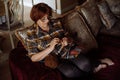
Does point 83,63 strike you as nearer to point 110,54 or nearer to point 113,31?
point 110,54

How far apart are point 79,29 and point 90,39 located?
0.16m

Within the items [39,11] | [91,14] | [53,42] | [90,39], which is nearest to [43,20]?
[39,11]

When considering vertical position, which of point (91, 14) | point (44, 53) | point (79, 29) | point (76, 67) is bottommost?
point (76, 67)

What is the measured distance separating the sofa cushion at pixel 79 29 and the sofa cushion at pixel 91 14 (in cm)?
13

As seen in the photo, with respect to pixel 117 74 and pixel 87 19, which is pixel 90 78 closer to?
Result: pixel 117 74

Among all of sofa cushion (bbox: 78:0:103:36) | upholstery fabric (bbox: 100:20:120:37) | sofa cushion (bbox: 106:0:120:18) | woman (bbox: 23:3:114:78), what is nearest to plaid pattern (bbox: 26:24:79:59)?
woman (bbox: 23:3:114:78)

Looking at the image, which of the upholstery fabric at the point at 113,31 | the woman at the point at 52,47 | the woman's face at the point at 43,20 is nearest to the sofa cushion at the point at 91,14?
the upholstery fabric at the point at 113,31

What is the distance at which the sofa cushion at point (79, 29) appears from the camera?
2.13m

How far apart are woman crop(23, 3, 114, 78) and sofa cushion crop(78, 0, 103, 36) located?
494 millimetres

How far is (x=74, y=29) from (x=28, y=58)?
60 cm

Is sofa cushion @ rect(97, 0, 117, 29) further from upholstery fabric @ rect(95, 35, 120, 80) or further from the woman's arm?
the woman's arm

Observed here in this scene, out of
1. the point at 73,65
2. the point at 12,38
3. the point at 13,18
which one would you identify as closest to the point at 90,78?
the point at 73,65

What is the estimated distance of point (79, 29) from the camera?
215cm

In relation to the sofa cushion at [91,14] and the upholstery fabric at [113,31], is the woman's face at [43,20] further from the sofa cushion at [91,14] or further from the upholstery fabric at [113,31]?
the upholstery fabric at [113,31]
